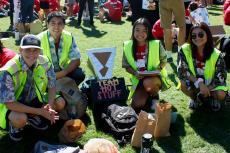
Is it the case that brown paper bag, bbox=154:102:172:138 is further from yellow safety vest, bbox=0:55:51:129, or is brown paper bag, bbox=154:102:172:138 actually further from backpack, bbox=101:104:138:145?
yellow safety vest, bbox=0:55:51:129

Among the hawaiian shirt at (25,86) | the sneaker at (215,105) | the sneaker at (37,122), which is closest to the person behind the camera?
the hawaiian shirt at (25,86)

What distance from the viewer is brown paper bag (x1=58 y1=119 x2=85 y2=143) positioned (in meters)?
4.70

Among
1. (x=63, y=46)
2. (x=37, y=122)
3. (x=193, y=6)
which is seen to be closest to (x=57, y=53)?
(x=63, y=46)

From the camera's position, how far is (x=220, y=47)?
7.50m

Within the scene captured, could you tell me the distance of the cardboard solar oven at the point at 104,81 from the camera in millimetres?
5457

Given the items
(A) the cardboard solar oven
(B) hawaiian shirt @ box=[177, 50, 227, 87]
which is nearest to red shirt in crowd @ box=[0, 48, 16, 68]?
(A) the cardboard solar oven

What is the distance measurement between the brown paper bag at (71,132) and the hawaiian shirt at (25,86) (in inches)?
21.5

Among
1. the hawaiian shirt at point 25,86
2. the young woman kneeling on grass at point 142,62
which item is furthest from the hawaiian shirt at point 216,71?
the hawaiian shirt at point 25,86

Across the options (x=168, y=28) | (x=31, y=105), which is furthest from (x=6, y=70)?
(x=168, y=28)

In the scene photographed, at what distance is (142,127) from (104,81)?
47.9 inches

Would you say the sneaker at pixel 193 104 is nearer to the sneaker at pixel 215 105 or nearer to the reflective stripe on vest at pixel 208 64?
the sneaker at pixel 215 105

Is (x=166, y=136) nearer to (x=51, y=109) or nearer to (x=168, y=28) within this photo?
(x=51, y=109)

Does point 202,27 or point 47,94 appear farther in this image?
point 202,27

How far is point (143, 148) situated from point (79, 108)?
5.30ft
